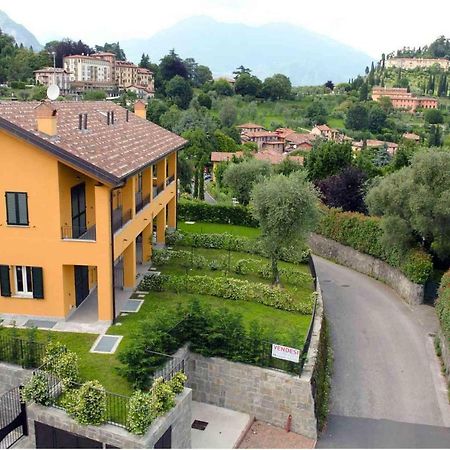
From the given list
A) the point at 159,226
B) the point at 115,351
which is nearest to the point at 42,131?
the point at 115,351

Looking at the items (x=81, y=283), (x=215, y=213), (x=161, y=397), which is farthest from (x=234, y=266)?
(x=161, y=397)

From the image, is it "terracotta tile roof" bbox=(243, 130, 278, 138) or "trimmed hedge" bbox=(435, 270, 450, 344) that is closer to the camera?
"trimmed hedge" bbox=(435, 270, 450, 344)

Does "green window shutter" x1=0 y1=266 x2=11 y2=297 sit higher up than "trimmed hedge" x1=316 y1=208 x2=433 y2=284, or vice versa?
"green window shutter" x1=0 y1=266 x2=11 y2=297

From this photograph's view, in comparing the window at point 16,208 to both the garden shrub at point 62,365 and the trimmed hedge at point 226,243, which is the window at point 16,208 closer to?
the garden shrub at point 62,365

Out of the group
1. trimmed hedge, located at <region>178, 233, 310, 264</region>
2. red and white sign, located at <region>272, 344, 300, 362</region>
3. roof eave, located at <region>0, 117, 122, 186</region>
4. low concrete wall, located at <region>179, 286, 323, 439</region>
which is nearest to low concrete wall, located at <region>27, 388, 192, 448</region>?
low concrete wall, located at <region>179, 286, 323, 439</region>

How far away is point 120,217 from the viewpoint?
22281mm

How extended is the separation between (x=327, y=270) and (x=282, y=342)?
1773 centimetres

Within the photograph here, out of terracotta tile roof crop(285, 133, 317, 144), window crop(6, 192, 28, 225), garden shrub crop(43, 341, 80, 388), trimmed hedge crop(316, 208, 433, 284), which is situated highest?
window crop(6, 192, 28, 225)

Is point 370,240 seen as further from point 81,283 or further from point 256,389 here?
point 81,283

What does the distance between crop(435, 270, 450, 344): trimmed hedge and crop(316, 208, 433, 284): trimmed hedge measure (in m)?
2.83

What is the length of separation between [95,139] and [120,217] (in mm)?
3397

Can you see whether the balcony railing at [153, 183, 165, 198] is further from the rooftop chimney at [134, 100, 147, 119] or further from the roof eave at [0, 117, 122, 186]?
the roof eave at [0, 117, 122, 186]

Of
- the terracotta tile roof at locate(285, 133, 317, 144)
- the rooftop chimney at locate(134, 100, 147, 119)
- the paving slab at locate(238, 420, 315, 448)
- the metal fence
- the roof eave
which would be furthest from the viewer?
the terracotta tile roof at locate(285, 133, 317, 144)

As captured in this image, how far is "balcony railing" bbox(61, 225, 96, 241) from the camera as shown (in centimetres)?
1961
